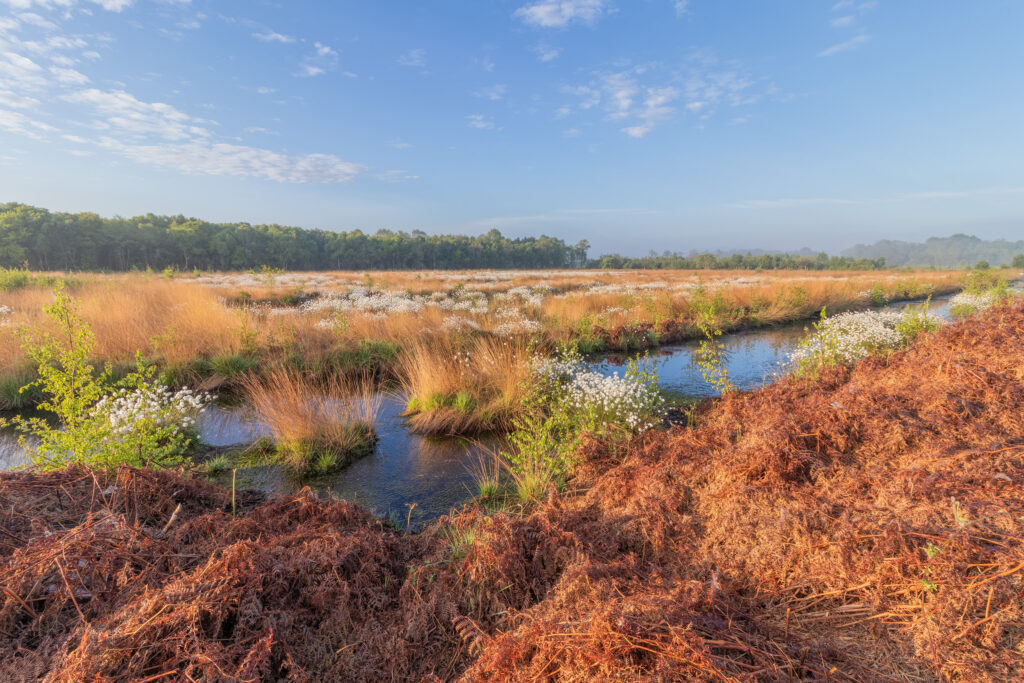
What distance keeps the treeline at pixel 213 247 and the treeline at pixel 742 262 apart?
18.6 metres

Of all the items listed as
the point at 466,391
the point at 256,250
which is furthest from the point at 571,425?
the point at 256,250

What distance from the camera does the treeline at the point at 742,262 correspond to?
247ft

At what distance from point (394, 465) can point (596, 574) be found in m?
3.98

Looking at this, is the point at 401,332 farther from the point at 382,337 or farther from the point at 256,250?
the point at 256,250

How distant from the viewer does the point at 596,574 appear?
293cm

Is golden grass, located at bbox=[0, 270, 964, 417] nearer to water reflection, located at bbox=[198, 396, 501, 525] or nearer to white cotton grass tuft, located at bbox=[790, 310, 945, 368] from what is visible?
water reflection, located at bbox=[198, 396, 501, 525]

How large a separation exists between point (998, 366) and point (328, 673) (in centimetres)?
822

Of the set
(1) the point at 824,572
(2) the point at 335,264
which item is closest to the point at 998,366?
(1) the point at 824,572

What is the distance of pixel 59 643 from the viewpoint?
225 centimetres

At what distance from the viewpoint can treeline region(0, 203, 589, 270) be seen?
4881 cm

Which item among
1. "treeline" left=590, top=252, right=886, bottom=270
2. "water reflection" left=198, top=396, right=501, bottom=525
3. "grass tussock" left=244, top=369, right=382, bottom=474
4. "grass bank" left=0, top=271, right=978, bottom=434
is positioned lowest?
"water reflection" left=198, top=396, right=501, bottom=525

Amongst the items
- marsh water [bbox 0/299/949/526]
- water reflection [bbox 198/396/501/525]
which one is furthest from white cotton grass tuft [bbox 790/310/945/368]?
water reflection [bbox 198/396/501/525]

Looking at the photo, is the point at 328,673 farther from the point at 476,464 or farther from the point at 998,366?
the point at 998,366

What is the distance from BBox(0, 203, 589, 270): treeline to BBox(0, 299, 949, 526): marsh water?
4788 cm
